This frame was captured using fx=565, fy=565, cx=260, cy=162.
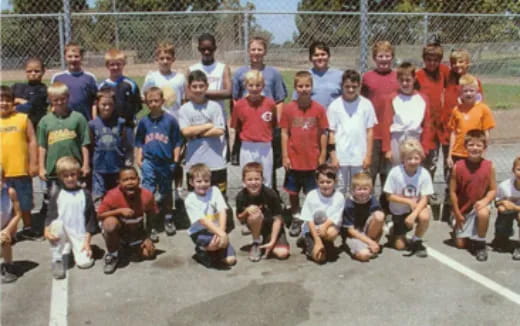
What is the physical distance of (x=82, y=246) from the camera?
4988 mm

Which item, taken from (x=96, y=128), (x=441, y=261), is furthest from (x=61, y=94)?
(x=441, y=261)

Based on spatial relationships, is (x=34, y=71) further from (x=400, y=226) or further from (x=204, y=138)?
(x=400, y=226)

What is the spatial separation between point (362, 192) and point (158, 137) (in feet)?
6.73

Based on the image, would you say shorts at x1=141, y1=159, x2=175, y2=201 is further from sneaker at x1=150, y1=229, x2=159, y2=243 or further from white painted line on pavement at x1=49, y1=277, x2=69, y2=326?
white painted line on pavement at x1=49, y1=277, x2=69, y2=326

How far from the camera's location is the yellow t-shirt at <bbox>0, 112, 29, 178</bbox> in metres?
5.36

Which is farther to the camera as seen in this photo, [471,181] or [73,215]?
[471,181]

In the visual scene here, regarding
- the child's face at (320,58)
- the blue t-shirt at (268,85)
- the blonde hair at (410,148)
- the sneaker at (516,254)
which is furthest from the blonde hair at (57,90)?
the sneaker at (516,254)

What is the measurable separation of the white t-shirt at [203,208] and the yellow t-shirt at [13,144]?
1.71m

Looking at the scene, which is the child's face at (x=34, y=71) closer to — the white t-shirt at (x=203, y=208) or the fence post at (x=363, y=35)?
the white t-shirt at (x=203, y=208)

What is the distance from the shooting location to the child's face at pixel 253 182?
5062 mm

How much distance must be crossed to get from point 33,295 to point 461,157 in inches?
167

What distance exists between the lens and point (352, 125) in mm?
5551

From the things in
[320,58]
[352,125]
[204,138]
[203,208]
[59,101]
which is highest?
[320,58]

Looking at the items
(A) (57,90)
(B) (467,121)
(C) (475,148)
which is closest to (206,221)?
(A) (57,90)
